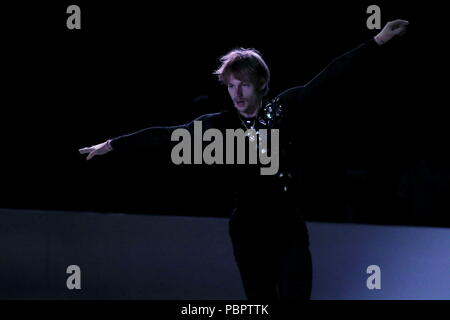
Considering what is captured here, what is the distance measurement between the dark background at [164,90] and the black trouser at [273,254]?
70.4 inches

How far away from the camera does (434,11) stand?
3680 mm

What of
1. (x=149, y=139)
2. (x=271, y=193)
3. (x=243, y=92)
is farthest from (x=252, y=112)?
(x=149, y=139)

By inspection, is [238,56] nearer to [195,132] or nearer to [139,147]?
[195,132]

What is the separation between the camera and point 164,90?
397 centimetres

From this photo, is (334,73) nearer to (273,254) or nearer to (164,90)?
(273,254)

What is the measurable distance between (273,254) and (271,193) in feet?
0.68

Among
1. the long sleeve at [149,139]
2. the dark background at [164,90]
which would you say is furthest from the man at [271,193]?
the dark background at [164,90]

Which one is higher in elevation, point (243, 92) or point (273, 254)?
point (243, 92)

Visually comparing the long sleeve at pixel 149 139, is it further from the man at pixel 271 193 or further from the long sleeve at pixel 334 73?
the long sleeve at pixel 334 73

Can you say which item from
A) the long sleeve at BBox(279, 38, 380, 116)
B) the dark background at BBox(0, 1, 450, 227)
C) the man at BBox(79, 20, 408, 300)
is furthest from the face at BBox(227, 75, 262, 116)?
the dark background at BBox(0, 1, 450, 227)

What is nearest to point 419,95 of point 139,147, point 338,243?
point 338,243

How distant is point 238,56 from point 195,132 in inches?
13.2

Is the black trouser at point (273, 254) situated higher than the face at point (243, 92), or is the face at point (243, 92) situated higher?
the face at point (243, 92)

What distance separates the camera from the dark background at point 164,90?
3.70m
